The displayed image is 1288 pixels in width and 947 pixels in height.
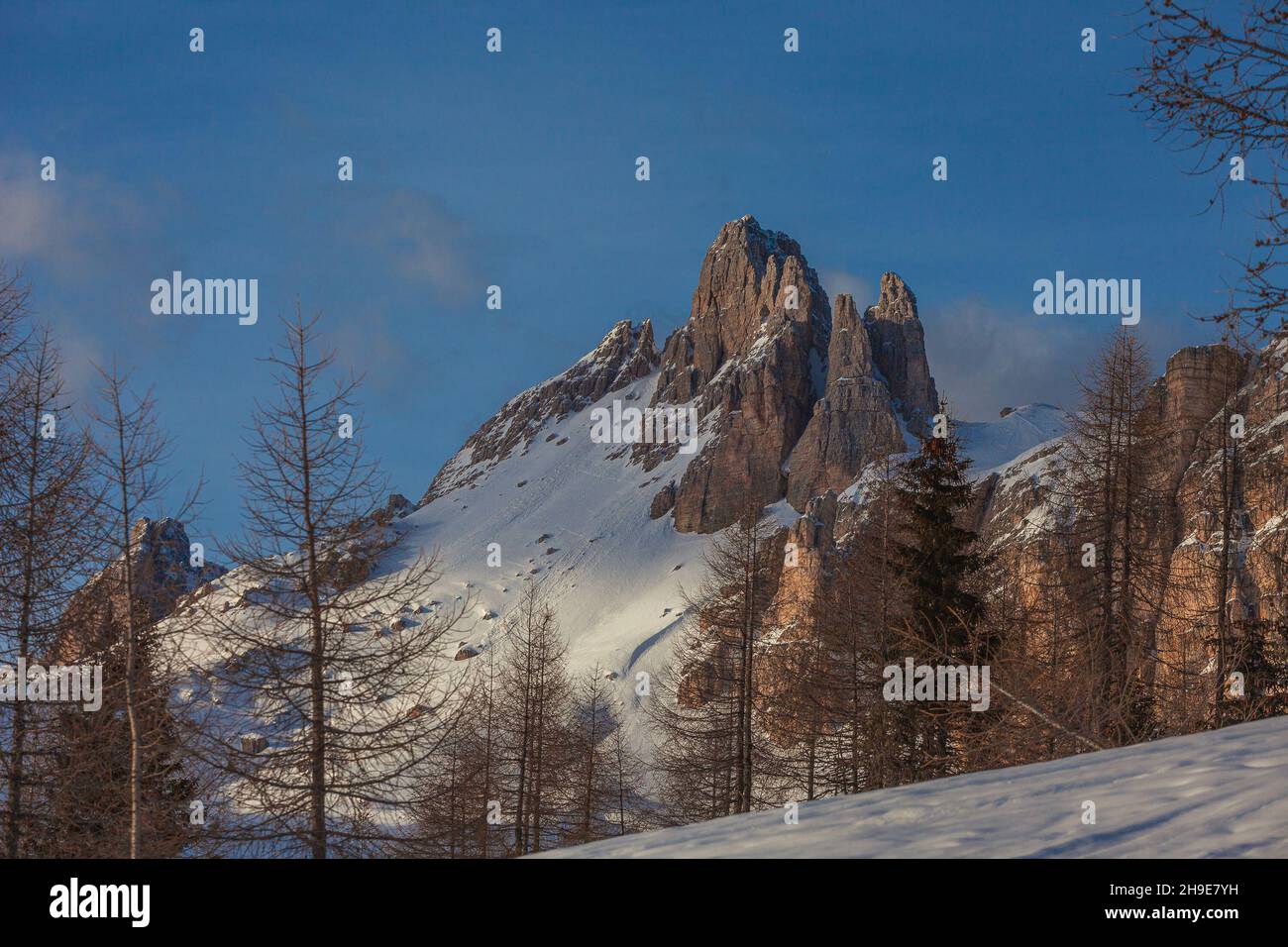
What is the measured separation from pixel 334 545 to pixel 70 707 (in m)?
6.02

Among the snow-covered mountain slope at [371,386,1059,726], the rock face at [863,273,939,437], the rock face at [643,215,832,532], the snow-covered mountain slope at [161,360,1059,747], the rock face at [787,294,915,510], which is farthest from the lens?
the rock face at [863,273,939,437]

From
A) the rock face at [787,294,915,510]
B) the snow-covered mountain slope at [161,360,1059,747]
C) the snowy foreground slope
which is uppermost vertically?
the rock face at [787,294,915,510]

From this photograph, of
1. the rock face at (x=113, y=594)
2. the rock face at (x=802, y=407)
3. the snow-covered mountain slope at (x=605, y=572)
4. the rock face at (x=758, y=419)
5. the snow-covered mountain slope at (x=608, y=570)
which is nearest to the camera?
the rock face at (x=113, y=594)

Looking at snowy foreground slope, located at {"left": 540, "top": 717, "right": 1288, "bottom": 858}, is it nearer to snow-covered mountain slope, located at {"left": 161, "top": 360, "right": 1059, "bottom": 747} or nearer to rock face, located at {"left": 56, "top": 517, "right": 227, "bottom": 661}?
rock face, located at {"left": 56, "top": 517, "right": 227, "bottom": 661}

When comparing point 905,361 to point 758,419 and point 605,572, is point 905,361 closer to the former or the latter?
point 758,419

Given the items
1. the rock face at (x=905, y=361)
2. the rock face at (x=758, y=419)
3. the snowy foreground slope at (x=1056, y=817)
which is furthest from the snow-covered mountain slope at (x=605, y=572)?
the snowy foreground slope at (x=1056, y=817)

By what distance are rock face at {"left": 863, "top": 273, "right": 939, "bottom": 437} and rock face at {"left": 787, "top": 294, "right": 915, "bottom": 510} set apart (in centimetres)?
1104

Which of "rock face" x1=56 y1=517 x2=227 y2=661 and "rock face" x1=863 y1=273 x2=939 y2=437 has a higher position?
"rock face" x1=863 y1=273 x2=939 y2=437

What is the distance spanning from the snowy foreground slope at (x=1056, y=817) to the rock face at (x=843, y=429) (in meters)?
153

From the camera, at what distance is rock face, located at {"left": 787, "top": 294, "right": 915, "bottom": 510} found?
6467 inches

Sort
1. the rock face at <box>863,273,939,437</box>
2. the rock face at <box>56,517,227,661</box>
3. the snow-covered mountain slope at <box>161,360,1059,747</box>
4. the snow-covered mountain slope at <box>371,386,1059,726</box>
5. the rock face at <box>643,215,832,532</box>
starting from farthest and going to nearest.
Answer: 1. the rock face at <box>863,273,939,437</box>
2. the rock face at <box>643,215,832,532</box>
3. the snow-covered mountain slope at <box>371,386,1059,726</box>
4. the snow-covered mountain slope at <box>161,360,1059,747</box>
5. the rock face at <box>56,517,227,661</box>

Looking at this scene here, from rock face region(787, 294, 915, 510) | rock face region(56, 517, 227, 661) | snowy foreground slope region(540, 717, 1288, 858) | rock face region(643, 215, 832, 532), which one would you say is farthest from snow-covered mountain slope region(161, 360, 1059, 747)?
snowy foreground slope region(540, 717, 1288, 858)

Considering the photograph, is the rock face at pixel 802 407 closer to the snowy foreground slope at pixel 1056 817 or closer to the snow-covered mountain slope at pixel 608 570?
the snow-covered mountain slope at pixel 608 570

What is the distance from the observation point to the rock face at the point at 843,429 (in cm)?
16425
